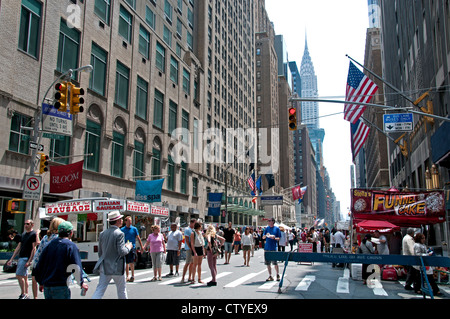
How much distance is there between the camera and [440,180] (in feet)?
78.8

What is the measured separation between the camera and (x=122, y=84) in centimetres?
3234

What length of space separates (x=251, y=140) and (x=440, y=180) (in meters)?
53.2

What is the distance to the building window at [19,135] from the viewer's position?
70.1 feet

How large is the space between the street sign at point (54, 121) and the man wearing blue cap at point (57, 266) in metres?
13.9

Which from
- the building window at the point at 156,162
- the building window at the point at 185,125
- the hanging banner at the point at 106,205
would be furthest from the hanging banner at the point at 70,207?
the building window at the point at 185,125

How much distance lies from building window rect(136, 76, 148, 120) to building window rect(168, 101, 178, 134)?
205 inches

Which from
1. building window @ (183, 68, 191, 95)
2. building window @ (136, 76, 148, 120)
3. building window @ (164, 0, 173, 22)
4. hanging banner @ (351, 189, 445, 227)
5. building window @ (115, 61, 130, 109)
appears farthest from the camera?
building window @ (183, 68, 191, 95)

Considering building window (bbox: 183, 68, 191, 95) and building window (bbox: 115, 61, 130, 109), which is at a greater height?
building window (bbox: 183, 68, 191, 95)

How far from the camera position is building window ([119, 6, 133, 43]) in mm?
32969

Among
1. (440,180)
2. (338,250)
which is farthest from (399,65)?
(338,250)

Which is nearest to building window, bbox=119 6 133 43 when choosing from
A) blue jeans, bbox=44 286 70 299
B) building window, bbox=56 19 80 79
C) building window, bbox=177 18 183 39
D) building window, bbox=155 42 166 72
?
building window, bbox=155 42 166 72

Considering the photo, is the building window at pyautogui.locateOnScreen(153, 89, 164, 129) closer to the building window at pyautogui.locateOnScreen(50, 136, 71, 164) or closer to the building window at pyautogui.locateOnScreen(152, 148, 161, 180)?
the building window at pyautogui.locateOnScreen(152, 148, 161, 180)

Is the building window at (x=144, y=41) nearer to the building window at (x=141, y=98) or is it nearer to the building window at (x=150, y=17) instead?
the building window at (x=150, y=17)
